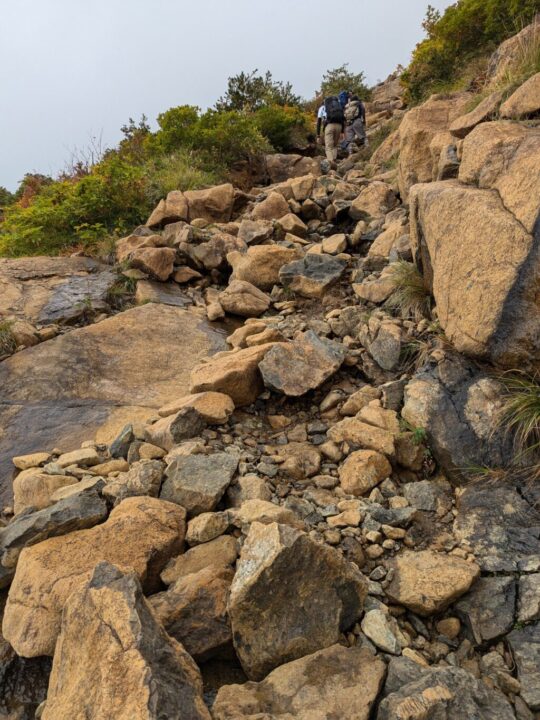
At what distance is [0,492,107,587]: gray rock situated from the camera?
326cm

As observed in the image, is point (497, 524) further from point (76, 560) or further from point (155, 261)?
point (155, 261)

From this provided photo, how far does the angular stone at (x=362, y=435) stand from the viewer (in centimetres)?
389

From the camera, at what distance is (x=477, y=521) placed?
10.7 feet

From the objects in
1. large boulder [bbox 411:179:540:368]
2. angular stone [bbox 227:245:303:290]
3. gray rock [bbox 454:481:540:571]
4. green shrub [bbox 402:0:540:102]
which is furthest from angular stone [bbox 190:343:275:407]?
green shrub [bbox 402:0:540:102]

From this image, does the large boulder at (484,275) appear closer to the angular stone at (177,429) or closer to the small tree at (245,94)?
the angular stone at (177,429)

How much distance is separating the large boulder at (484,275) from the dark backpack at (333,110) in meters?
11.2

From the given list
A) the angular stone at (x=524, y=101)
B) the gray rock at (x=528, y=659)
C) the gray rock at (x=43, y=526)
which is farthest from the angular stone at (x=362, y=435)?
the angular stone at (x=524, y=101)

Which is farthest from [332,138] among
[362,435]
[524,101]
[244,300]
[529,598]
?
[529,598]

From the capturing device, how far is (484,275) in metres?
3.91

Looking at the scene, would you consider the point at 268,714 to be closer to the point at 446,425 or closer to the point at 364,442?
the point at 364,442

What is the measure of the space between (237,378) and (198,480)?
1.37m

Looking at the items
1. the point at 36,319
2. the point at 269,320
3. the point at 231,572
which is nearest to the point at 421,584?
the point at 231,572

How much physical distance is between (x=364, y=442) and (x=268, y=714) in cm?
222

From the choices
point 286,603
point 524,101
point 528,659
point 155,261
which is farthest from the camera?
point 155,261
